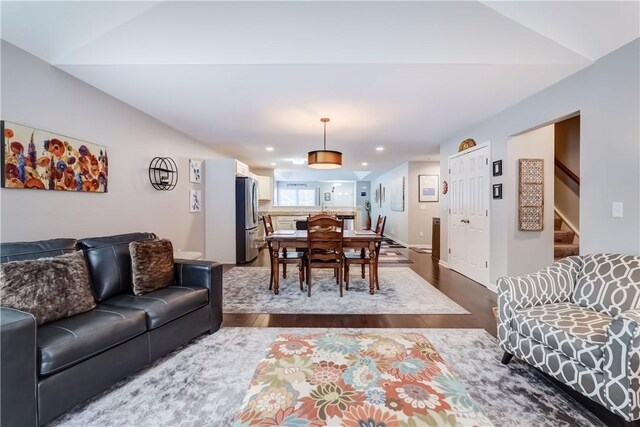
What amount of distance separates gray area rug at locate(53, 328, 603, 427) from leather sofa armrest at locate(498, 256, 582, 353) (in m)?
0.27

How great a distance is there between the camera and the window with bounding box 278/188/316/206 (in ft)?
43.7

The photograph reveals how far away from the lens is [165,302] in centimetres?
206

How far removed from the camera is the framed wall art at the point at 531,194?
341 cm

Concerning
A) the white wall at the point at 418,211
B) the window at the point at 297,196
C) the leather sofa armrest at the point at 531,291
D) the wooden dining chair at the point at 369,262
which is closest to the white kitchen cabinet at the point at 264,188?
the white wall at the point at 418,211

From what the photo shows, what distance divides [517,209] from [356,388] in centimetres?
333

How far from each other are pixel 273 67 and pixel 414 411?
104 inches

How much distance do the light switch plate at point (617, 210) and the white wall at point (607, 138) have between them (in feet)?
0.09

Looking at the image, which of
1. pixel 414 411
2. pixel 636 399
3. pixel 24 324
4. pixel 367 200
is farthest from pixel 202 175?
pixel 367 200

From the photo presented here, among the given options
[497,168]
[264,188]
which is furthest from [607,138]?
[264,188]

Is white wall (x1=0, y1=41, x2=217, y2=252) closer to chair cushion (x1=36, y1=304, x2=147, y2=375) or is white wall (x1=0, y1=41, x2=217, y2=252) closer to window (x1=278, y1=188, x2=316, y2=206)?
chair cushion (x1=36, y1=304, x2=147, y2=375)

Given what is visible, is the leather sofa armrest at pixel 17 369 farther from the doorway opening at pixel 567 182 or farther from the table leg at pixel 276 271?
the doorway opening at pixel 567 182

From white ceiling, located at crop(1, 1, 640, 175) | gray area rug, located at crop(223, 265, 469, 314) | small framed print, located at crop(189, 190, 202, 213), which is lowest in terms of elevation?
gray area rug, located at crop(223, 265, 469, 314)

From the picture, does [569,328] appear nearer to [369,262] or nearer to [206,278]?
[369,262]

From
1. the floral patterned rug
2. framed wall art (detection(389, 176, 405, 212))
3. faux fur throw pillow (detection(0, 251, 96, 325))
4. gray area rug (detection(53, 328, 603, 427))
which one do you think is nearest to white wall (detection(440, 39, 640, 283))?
gray area rug (detection(53, 328, 603, 427))
